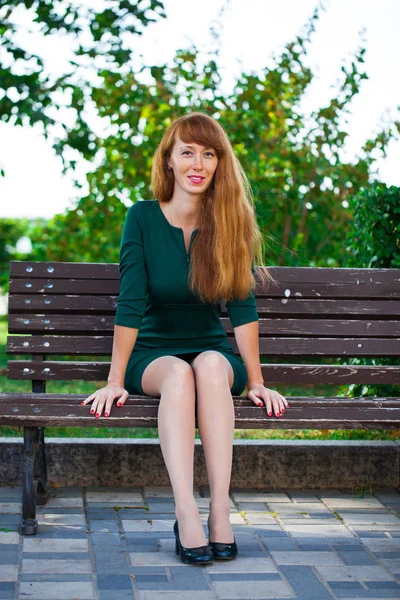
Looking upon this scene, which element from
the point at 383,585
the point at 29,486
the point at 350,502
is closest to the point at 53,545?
the point at 29,486

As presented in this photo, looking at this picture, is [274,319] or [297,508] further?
[274,319]

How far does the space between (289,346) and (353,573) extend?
130 cm

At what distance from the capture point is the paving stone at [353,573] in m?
3.30

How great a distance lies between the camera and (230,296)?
3.93 metres

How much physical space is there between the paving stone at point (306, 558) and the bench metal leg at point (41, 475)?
3.61 ft

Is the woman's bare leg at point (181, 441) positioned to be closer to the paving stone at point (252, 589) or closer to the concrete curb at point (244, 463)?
the paving stone at point (252, 589)

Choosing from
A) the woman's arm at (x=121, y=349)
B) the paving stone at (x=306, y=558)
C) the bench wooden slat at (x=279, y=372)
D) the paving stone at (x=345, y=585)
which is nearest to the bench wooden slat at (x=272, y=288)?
the bench wooden slat at (x=279, y=372)

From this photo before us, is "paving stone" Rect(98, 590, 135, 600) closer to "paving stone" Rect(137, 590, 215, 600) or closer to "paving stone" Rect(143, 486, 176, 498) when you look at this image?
"paving stone" Rect(137, 590, 215, 600)

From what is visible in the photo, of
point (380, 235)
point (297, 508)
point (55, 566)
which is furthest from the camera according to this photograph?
point (380, 235)

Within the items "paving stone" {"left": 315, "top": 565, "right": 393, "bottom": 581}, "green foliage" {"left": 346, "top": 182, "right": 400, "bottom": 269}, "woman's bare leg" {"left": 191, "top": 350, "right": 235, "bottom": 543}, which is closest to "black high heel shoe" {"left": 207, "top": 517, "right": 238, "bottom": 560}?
"woman's bare leg" {"left": 191, "top": 350, "right": 235, "bottom": 543}

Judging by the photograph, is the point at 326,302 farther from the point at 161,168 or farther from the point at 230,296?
the point at 161,168

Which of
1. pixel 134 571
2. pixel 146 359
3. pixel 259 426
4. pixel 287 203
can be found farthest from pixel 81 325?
pixel 287 203

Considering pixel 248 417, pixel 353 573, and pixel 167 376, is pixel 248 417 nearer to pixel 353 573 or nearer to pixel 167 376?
pixel 167 376

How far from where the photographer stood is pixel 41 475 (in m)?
4.08
